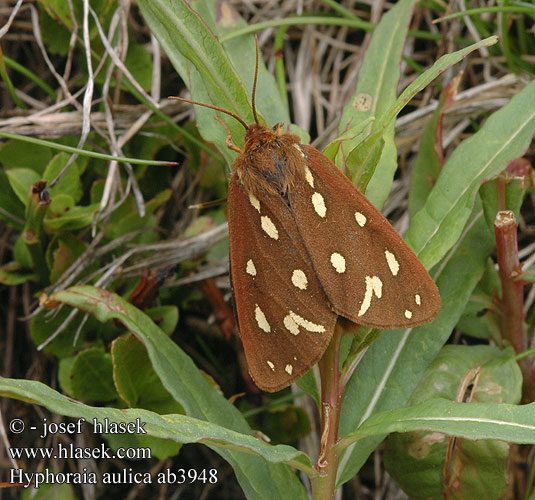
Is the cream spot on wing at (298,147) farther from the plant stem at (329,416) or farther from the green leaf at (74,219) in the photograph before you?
the green leaf at (74,219)

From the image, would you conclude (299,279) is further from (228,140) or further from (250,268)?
(228,140)

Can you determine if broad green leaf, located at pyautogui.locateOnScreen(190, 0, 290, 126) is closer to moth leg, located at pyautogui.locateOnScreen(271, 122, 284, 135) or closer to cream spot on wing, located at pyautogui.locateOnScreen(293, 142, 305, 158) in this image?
moth leg, located at pyautogui.locateOnScreen(271, 122, 284, 135)

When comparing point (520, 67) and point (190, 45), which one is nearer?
point (190, 45)

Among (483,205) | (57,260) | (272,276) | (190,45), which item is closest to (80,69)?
(57,260)

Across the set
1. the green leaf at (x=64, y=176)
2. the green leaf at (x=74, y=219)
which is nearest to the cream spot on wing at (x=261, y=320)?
the green leaf at (x=74, y=219)

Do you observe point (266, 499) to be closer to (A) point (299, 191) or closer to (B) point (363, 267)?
(B) point (363, 267)
